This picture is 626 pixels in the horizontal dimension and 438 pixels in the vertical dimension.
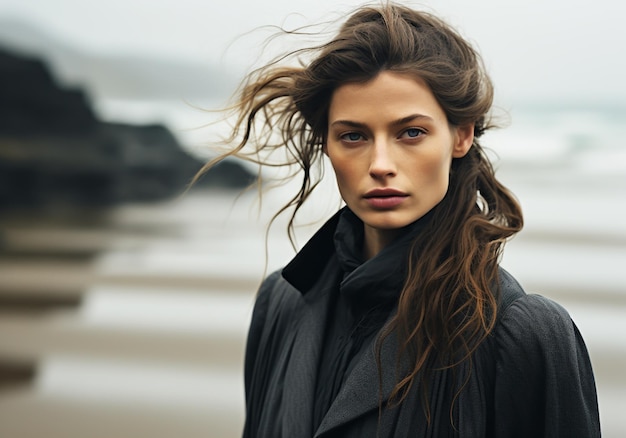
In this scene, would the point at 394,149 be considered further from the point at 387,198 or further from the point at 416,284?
the point at 416,284

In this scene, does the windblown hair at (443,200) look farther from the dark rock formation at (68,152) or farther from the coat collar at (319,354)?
the dark rock formation at (68,152)

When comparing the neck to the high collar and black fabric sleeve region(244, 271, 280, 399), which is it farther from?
black fabric sleeve region(244, 271, 280, 399)

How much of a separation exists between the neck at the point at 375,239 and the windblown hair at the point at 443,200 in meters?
0.08

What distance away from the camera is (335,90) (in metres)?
1.49

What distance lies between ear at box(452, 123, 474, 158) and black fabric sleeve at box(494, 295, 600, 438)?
307 millimetres

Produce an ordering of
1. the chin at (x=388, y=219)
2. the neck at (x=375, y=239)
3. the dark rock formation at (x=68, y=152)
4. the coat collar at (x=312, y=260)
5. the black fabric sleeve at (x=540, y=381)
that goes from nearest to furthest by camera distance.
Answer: the black fabric sleeve at (x=540, y=381) < the chin at (x=388, y=219) < the neck at (x=375, y=239) < the coat collar at (x=312, y=260) < the dark rock formation at (x=68, y=152)

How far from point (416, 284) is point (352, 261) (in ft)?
0.57

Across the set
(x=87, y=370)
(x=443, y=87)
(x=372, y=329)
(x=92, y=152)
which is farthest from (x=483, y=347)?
(x=92, y=152)

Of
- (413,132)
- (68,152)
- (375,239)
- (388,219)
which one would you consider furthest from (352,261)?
(68,152)

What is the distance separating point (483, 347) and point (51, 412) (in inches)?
118

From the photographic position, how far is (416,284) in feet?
4.62

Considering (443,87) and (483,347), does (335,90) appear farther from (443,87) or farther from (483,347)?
(483,347)

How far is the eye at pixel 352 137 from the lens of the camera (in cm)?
146

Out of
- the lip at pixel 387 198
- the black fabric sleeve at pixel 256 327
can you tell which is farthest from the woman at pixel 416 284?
the black fabric sleeve at pixel 256 327
